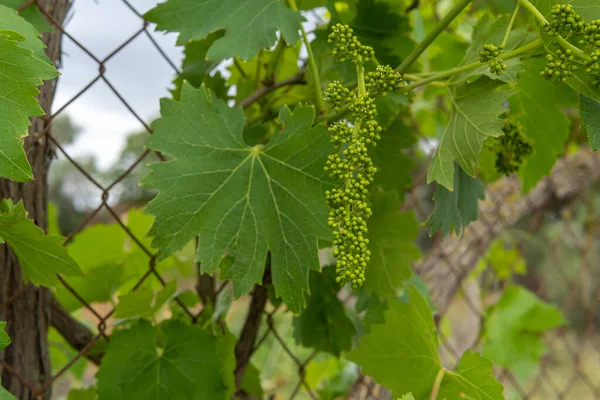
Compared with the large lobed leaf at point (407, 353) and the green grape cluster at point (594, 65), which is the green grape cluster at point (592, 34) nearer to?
the green grape cluster at point (594, 65)

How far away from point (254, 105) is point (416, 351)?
19.4 inches

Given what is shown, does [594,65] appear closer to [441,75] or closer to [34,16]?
[441,75]

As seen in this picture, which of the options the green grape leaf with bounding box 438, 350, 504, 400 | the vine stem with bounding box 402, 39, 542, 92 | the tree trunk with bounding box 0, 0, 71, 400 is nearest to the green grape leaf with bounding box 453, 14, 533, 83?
the vine stem with bounding box 402, 39, 542, 92

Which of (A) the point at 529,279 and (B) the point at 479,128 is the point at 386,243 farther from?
(A) the point at 529,279

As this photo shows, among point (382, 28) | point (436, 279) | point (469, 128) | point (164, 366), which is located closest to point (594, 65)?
point (469, 128)

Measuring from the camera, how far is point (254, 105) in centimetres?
101

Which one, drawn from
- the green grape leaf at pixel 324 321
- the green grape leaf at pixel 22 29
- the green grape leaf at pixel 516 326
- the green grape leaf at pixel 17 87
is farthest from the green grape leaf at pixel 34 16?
the green grape leaf at pixel 516 326

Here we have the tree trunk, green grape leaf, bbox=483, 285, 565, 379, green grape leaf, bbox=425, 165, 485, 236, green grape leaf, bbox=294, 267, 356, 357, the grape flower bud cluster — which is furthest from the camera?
green grape leaf, bbox=483, 285, 565, 379

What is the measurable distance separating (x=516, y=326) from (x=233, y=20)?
5.74 feet

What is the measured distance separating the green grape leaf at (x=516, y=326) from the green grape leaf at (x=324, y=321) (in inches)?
46.6

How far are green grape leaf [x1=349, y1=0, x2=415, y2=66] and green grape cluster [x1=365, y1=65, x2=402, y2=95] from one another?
0.88 feet

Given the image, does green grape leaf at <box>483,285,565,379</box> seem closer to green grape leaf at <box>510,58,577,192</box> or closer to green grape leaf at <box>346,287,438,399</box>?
green grape leaf at <box>510,58,577,192</box>

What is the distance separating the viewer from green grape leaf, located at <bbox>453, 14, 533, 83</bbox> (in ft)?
2.28

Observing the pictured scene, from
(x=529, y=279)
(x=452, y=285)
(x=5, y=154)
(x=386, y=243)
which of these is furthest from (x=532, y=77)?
(x=529, y=279)
